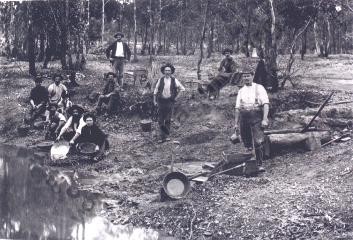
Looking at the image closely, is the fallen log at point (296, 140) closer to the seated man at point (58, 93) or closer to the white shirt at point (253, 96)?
the white shirt at point (253, 96)

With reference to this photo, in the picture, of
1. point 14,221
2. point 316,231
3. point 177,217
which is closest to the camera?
point 316,231

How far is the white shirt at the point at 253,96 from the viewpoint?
802 cm

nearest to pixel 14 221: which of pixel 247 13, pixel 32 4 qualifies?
pixel 32 4

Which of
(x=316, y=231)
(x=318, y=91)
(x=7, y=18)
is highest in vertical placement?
(x=7, y=18)

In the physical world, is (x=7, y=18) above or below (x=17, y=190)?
above

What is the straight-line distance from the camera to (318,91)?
12633 mm

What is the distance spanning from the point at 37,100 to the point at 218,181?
6.71m

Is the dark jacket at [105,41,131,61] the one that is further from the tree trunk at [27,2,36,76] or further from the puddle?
the puddle

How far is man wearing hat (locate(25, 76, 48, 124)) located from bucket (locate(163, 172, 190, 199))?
6218 millimetres

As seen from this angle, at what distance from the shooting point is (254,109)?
8094mm

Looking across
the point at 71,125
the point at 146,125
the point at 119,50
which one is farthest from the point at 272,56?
the point at 71,125

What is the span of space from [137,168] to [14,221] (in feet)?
9.36

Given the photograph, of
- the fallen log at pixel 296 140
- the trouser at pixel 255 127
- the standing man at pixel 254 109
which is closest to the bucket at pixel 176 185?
the standing man at pixel 254 109

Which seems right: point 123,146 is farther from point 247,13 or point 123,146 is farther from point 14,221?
point 247,13
